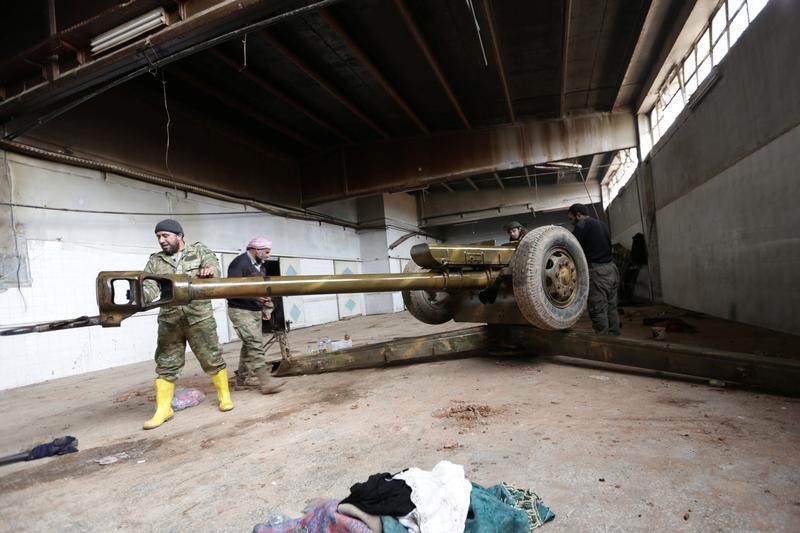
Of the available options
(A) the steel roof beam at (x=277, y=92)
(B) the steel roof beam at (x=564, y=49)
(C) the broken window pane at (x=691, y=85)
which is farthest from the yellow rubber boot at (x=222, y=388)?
(C) the broken window pane at (x=691, y=85)

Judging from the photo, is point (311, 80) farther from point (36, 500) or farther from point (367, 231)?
point (367, 231)

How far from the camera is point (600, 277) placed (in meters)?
4.83

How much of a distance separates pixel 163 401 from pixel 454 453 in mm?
2617

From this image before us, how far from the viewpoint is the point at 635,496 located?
175 centimetres

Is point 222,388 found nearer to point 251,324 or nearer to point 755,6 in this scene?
point 251,324

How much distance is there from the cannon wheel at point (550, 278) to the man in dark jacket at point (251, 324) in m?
2.56

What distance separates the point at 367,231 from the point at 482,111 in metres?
8.05

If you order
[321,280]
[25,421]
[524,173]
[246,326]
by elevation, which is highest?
[524,173]

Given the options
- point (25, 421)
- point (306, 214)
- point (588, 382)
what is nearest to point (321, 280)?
point (588, 382)

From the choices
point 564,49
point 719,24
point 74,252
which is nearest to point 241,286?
point 74,252

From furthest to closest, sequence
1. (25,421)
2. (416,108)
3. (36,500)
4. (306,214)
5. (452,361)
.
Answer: (306,214) → (416,108) → (452,361) → (25,421) → (36,500)

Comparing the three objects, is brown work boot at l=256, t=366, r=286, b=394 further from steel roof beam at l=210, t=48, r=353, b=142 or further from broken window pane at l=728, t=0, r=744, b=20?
broken window pane at l=728, t=0, r=744, b=20

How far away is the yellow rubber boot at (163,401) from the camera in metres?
3.45

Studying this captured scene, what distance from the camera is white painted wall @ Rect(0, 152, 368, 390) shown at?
6184 millimetres
